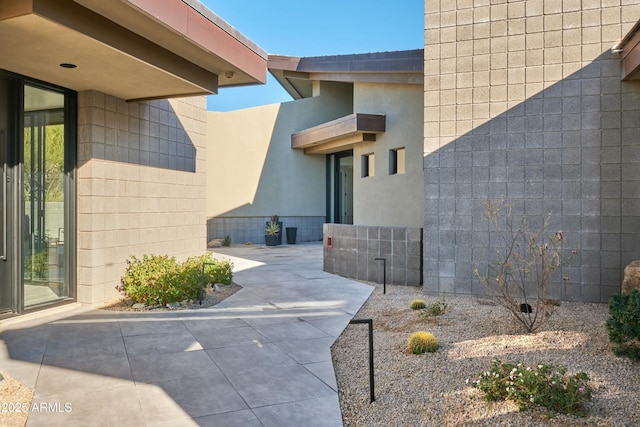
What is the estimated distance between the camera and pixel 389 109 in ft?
48.3

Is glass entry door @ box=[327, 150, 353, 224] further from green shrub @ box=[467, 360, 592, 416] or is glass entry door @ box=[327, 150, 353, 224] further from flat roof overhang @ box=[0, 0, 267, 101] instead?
green shrub @ box=[467, 360, 592, 416]

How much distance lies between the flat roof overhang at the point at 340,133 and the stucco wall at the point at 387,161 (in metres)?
0.33

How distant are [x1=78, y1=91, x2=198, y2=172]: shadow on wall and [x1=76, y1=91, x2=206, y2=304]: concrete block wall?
0.02m

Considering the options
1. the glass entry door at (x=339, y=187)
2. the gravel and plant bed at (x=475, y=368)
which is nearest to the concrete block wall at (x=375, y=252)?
the gravel and plant bed at (x=475, y=368)

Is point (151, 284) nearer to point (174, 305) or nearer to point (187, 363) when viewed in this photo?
point (174, 305)

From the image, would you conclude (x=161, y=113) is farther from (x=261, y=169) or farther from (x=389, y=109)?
(x=261, y=169)

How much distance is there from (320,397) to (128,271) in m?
5.36

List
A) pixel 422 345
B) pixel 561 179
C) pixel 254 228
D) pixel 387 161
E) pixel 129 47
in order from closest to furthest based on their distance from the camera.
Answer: pixel 422 345 → pixel 129 47 → pixel 561 179 → pixel 387 161 → pixel 254 228

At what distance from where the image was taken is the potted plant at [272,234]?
65.4 ft

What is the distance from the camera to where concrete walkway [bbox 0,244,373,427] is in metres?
3.98

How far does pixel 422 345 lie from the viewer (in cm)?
525

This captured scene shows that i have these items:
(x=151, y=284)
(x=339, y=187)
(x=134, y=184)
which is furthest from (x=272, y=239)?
(x=151, y=284)

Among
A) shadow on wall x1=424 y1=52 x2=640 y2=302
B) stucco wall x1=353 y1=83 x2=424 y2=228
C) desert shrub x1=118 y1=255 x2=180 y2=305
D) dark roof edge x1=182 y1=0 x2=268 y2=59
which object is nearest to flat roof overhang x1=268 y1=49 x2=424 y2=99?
stucco wall x1=353 y1=83 x2=424 y2=228

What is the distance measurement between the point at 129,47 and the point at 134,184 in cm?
331
